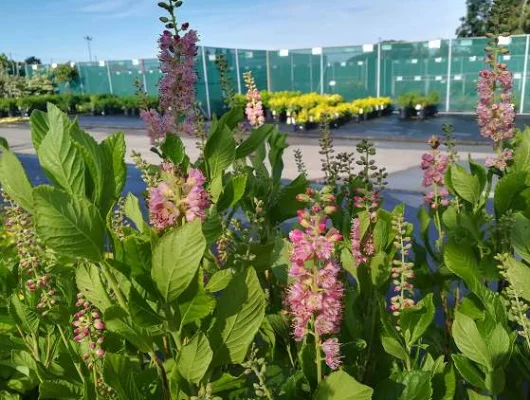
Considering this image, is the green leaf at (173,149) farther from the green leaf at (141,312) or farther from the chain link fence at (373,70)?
the chain link fence at (373,70)

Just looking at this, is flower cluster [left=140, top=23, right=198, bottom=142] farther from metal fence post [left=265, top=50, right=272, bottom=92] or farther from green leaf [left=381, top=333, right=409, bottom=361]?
metal fence post [left=265, top=50, right=272, bottom=92]

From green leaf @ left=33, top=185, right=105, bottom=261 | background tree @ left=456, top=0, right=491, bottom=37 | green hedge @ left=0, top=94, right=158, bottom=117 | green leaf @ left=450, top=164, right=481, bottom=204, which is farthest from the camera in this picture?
background tree @ left=456, top=0, right=491, bottom=37

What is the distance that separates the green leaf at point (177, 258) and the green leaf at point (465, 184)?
1.08m

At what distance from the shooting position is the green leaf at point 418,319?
1.08 meters

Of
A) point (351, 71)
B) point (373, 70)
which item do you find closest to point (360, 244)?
point (373, 70)

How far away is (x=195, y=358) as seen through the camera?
885 mm

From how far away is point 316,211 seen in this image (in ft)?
2.87

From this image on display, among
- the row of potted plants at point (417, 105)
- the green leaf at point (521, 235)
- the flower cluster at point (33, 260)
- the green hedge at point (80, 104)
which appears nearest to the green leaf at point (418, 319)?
the green leaf at point (521, 235)

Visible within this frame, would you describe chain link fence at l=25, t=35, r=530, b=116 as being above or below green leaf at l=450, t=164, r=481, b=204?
above

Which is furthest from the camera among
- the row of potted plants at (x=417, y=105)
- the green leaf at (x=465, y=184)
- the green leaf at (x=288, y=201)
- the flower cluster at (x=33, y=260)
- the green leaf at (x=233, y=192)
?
the row of potted plants at (x=417, y=105)

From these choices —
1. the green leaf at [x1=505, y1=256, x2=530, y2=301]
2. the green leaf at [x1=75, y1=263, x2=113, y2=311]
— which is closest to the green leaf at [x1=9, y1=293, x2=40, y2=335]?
the green leaf at [x1=75, y1=263, x2=113, y2=311]

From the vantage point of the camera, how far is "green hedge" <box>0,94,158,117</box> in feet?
63.7

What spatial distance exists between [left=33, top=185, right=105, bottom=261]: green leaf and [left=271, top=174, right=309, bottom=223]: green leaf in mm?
743

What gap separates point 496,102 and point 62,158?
1.66 metres
